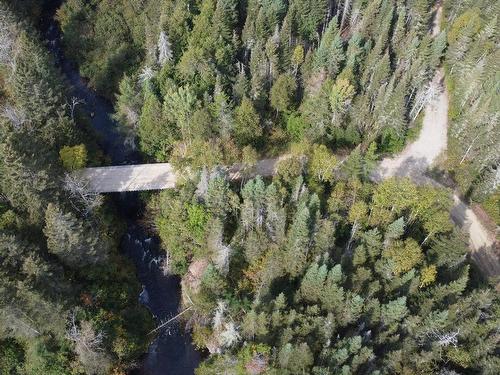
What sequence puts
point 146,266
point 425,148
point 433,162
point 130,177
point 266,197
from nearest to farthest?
point 266,197
point 130,177
point 146,266
point 433,162
point 425,148

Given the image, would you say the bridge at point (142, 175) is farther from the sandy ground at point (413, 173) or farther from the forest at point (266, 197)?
the forest at point (266, 197)

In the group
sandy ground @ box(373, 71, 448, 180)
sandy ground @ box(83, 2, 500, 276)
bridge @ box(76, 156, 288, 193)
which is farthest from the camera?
sandy ground @ box(373, 71, 448, 180)

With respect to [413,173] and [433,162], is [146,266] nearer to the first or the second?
[413,173]

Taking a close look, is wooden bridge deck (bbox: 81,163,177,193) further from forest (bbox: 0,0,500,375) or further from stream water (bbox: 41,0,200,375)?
stream water (bbox: 41,0,200,375)

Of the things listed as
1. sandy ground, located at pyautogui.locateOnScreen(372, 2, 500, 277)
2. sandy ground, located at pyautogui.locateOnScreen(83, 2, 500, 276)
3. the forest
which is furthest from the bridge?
sandy ground, located at pyautogui.locateOnScreen(372, 2, 500, 277)

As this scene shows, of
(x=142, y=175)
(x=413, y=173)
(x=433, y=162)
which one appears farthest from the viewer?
(x=433, y=162)

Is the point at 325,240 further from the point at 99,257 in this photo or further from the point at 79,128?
the point at 79,128

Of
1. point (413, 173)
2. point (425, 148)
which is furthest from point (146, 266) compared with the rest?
point (425, 148)

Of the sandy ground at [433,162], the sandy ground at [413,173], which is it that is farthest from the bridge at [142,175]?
the sandy ground at [433,162]
